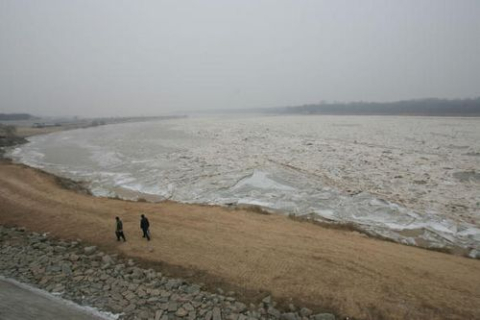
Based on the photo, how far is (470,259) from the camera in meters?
8.41

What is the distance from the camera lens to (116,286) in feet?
21.6

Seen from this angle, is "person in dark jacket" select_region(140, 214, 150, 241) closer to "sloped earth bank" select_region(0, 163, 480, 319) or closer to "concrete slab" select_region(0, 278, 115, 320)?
"sloped earth bank" select_region(0, 163, 480, 319)

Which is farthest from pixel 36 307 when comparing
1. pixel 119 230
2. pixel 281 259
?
pixel 281 259

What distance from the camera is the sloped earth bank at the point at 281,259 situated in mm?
6062

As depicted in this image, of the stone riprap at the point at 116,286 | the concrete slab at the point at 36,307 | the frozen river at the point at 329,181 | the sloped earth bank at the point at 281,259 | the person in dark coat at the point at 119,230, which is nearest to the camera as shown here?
the concrete slab at the point at 36,307

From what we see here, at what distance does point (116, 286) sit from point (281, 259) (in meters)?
4.35

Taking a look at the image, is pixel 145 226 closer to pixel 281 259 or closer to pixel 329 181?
pixel 281 259

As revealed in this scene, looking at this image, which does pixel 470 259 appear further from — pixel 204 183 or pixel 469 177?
pixel 204 183

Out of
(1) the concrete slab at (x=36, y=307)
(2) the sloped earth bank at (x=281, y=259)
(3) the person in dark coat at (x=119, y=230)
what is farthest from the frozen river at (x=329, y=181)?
(1) the concrete slab at (x=36, y=307)

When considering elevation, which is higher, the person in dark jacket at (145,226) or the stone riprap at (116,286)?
the person in dark jacket at (145,226)

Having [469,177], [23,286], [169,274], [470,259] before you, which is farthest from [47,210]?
[469,177]

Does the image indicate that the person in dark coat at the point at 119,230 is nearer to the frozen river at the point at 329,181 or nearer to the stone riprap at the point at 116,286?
the stone riprap at the point at 116,286

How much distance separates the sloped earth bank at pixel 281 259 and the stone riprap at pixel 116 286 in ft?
0.86

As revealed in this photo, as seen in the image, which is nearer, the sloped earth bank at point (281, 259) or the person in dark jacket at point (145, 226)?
the sloped earth bank at point (281, 259)
